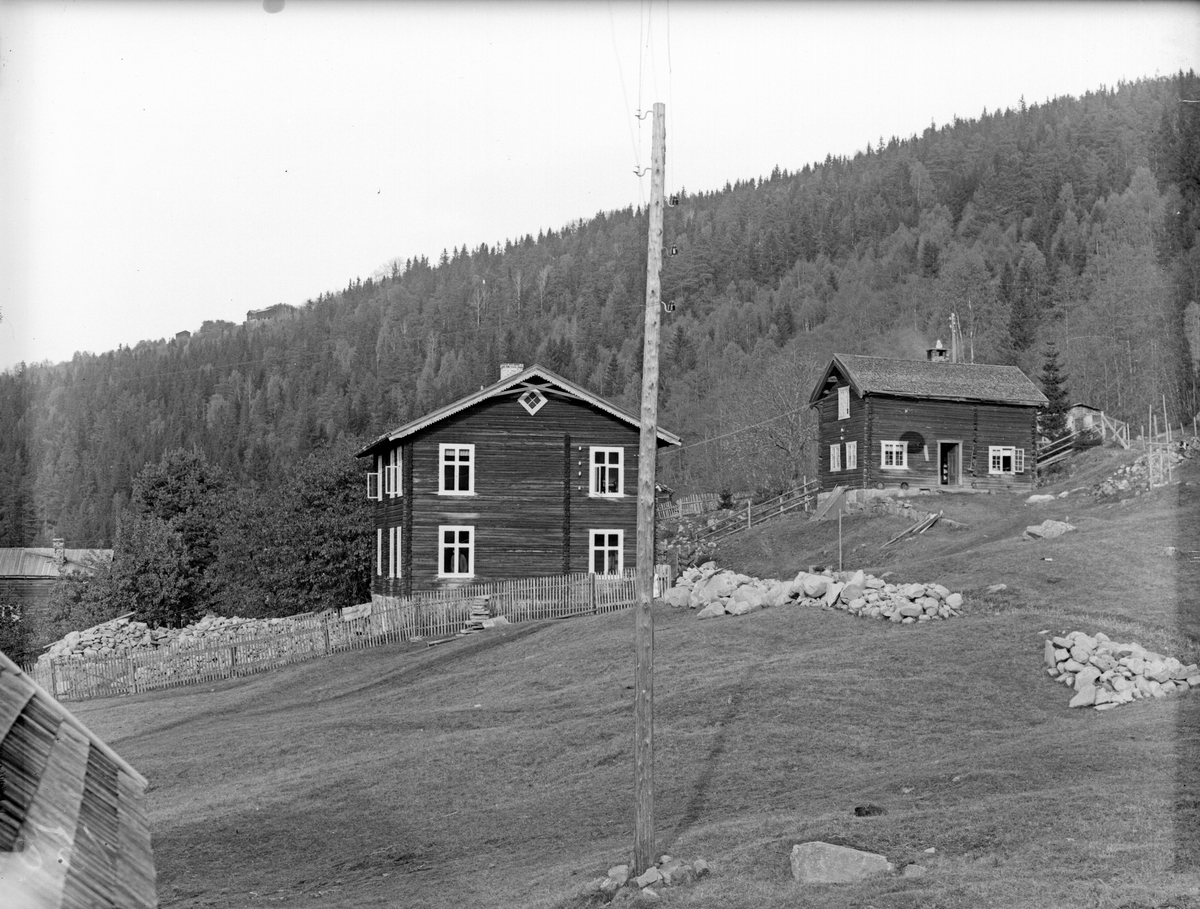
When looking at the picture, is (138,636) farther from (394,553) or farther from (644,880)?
(644,880)

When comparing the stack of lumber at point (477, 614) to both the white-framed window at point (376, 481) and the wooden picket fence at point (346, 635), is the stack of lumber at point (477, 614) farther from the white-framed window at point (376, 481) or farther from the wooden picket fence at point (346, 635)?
the white-framed window at point (376, 481)

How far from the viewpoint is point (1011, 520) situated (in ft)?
161

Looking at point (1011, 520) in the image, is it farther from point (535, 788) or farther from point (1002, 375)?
point (535, 788)

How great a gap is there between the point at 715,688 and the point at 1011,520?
1076 inches

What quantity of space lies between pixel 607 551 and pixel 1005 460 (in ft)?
83.0

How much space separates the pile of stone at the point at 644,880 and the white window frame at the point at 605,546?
31.9 metres

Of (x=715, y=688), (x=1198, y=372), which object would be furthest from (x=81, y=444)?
(x=715, y=688)

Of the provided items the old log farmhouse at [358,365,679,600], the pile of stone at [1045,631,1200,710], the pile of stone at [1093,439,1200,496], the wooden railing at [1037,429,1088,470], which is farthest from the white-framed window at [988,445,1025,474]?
the pile of stone at [1045,631,1200,710]

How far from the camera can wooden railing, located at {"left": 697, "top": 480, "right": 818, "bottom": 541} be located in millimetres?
65500

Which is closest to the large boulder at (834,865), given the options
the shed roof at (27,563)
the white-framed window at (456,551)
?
the white-framed window at (456,551)

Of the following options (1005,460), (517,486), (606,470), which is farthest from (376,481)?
(1005,460)

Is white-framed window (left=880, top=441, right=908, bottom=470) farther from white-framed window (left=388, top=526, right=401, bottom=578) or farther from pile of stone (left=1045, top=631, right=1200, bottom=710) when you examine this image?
pile of stone (left=1045, top=631, right=1200, bottom=710)

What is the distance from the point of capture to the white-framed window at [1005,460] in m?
62.6

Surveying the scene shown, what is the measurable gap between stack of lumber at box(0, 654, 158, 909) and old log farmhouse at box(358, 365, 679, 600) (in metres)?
36.4
